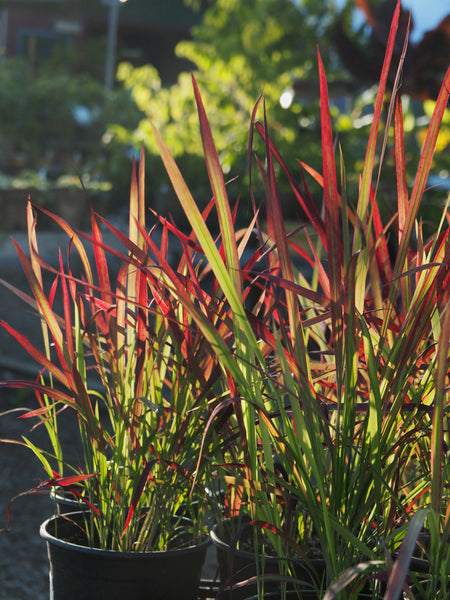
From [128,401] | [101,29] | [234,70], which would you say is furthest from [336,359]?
[101,29]

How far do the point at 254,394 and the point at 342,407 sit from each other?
13 cm

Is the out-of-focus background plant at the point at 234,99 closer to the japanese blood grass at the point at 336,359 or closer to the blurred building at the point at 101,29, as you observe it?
the japanese blood grass at the point at 336,359

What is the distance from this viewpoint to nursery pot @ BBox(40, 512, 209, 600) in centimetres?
117

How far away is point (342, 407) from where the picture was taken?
101 cm

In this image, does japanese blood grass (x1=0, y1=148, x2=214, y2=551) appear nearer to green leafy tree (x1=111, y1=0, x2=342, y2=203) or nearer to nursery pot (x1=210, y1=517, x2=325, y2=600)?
nursery pot (x1=210, y1=517, x2=325, y2=600)

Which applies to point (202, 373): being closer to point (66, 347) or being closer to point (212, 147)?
point (66, 347)

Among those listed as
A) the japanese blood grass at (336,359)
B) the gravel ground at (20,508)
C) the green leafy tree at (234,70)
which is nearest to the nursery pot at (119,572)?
the gravel ground at (20,508)

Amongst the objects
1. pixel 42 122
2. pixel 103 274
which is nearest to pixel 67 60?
pixel 42 122

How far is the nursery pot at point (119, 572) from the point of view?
117cm

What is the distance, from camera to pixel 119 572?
1.18 metres

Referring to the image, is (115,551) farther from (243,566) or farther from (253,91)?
(253,91)

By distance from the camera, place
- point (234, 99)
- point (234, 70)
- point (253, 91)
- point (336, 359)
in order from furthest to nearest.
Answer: point (234, 70) → point (253, 91) → point (234, 99) → point (336, 359)

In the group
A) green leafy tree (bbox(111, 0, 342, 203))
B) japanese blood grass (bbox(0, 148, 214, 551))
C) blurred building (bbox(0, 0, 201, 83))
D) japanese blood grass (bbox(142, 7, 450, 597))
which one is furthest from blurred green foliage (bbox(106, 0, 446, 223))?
blurred building (bbox(0, 0, 201, 83))

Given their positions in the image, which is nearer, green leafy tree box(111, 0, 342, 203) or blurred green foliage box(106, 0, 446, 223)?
blurred green foliage box(106, 0, 446, 223)
